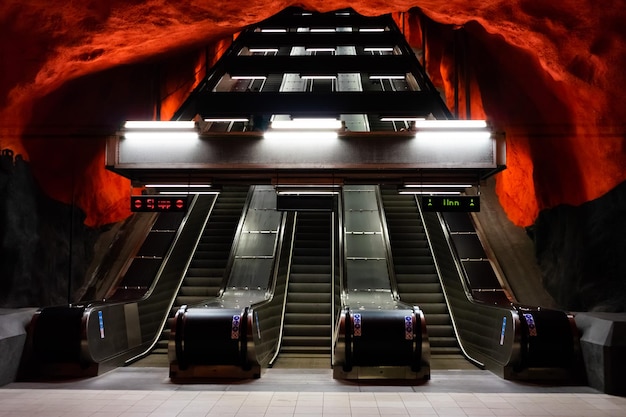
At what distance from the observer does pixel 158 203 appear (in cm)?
962

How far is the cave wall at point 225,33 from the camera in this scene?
836 cm

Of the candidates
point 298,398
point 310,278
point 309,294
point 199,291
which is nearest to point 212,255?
point 199,291

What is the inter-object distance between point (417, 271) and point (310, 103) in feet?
15.1

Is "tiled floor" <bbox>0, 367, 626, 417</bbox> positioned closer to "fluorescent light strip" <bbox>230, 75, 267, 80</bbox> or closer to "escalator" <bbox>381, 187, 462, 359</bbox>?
"escalator" <bbox>381, 187, 462, 359</bbox>

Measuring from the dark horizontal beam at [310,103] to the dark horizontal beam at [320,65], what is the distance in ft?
15.9

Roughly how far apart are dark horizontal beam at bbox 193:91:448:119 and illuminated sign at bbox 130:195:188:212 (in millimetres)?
3076

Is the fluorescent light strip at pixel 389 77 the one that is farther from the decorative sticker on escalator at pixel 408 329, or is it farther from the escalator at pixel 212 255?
the decorative sticker on escalator at pixel 408 329

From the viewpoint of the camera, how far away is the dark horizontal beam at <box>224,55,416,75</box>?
667 inches

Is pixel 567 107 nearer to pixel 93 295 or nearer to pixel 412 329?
pixel 412 329

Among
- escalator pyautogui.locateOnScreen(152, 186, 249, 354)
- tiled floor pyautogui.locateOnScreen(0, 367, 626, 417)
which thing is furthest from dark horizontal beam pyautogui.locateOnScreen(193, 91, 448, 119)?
tiled floor pyautogui.locateOnScreen(0, 367, 626, 417)

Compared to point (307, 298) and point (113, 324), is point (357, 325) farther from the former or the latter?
point (113, 324)

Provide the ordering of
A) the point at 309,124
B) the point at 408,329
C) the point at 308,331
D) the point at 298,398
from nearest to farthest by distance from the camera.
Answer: the point at 298,398 < the point at 408,329 < the point at 309,124 < the point at 308,331

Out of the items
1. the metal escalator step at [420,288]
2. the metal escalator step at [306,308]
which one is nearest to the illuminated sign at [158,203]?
the metal escalator step at [306,308]

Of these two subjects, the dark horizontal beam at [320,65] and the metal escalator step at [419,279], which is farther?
the dark horizontal beam at [320,65]
